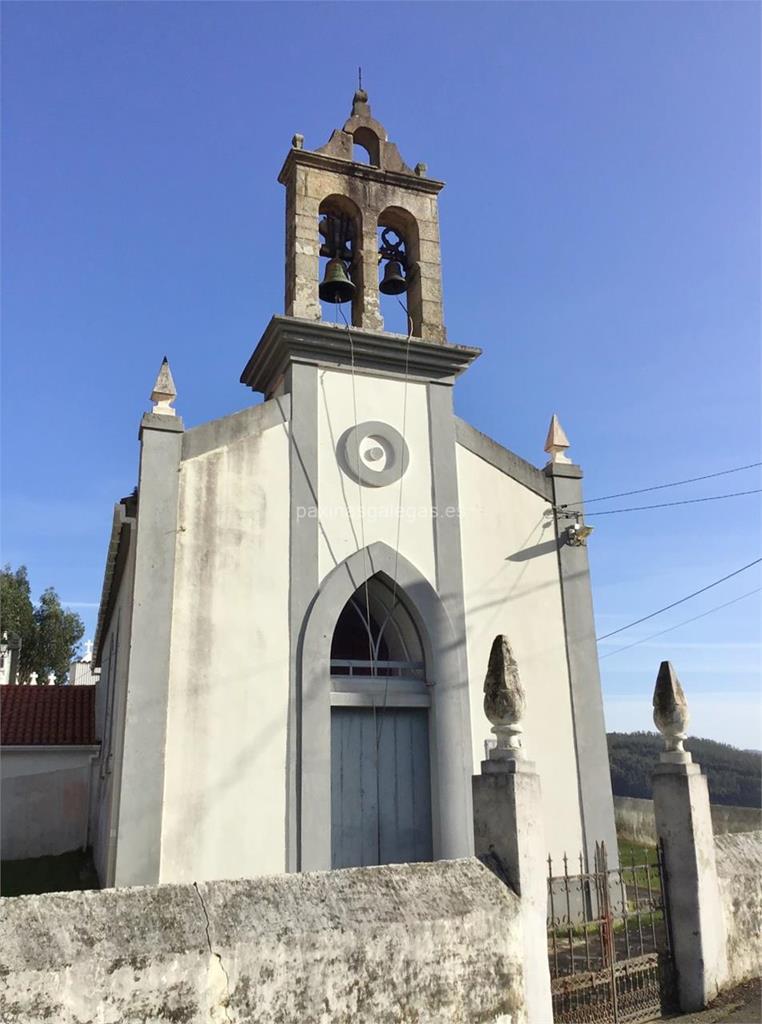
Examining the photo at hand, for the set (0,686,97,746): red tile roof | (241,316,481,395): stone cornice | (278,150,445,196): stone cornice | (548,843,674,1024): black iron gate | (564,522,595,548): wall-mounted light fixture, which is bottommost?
(548,843,674,1024): black iron gate

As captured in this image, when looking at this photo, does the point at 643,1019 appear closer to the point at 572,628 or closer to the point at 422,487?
the point at 572,628

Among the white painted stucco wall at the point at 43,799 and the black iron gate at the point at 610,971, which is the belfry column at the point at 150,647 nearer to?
the black iron gate at the point at 610,971

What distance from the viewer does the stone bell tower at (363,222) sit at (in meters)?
10.9

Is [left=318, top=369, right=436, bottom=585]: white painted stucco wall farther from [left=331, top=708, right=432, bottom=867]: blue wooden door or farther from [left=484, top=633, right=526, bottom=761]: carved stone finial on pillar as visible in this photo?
[left=484, top=633, right=526, bottom=761]: carved stone finial on pillar

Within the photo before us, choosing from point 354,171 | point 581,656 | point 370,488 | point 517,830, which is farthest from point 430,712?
point 354,171

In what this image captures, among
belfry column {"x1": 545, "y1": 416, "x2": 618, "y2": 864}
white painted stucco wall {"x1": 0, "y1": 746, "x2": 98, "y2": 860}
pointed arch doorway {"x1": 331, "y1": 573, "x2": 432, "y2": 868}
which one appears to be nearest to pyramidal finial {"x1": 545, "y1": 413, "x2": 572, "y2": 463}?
belfry column {"x1": 545, "y1": 416, "x2": 618, "y2": 864}

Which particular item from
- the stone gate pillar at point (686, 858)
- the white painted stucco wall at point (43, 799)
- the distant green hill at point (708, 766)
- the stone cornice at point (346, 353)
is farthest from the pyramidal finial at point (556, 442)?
the distant green hill at point (708, 766)

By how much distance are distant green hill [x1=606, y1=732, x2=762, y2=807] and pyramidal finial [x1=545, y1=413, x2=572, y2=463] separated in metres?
21.1

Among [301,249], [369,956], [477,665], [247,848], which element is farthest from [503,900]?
[301,249]

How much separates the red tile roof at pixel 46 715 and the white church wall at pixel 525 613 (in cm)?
969

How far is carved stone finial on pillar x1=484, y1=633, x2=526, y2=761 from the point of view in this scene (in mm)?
5558

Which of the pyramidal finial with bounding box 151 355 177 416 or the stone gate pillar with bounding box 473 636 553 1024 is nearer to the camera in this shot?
the stone gate pillar with bounding box 473 636 553 1024

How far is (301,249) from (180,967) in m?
9.15

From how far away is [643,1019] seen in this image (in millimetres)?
5660
